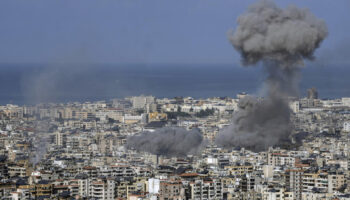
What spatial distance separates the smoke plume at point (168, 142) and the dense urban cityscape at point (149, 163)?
14.2 inches

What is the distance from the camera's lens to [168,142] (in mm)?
30594

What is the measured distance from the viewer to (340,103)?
171ft

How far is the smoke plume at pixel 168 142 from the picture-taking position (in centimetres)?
2977

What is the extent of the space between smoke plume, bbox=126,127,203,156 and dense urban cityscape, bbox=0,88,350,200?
36 centimetres

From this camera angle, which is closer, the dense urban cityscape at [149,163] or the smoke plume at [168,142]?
the dense urban cityscape at [149,163]

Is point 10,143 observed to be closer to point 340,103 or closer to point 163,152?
point 163,152

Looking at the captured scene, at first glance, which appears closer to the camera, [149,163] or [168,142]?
[149,163]

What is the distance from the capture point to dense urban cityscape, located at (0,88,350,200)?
2106 cm

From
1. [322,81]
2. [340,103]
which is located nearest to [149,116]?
[340,103]

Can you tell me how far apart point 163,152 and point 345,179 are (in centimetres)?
807

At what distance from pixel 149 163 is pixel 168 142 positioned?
334cm

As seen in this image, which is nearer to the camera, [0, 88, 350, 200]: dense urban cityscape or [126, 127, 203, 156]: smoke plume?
[0, 88, 350, 200]: dense urban cityscape

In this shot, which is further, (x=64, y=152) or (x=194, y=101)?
(x=194, y=101)

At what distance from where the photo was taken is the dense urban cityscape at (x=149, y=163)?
69.1 ft
